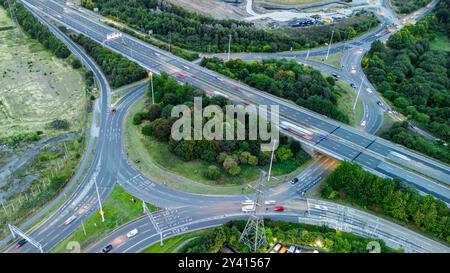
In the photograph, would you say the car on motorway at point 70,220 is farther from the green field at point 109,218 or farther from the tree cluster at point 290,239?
the tree cluster at point 290,239

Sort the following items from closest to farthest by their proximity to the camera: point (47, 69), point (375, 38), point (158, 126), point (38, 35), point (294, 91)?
point (158, 126) < point (294, 91) < point (47, 69) < point (38, 35) < point (375, 38)

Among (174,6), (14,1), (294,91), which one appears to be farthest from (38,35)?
(294,91)

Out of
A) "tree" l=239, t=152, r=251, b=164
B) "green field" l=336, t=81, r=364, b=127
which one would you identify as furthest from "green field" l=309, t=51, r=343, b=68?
"tree" l=239, t=152, r=251, b=164

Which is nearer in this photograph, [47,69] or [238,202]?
[238,202]

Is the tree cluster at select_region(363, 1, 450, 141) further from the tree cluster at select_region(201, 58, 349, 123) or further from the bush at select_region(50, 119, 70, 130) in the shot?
the bush at select_region(50, 119, 70, 130)

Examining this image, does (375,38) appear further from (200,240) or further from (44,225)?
(44,225)

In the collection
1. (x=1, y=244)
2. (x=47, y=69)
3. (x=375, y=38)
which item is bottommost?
(x=1, y=244)

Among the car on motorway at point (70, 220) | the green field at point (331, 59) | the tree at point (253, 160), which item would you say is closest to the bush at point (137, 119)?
the car on motorway at point (70, 220)

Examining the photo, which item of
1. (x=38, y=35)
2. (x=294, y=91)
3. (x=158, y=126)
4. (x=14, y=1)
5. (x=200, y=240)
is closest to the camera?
(x=200, y=240)
